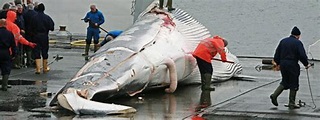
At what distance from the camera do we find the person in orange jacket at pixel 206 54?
54.2 ft

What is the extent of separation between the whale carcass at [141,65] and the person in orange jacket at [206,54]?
301mm

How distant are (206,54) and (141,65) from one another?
230 cm

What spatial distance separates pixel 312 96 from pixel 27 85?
19.9 feet

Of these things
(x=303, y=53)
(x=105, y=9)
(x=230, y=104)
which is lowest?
(x=230, y=104)

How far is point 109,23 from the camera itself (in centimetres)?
3781

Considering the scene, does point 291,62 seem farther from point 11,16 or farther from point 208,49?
point 11,16

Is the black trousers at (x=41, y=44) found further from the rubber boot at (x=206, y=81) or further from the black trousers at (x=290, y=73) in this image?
the black trousers at (x=290, y=73)

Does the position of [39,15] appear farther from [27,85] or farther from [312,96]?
[312,96]

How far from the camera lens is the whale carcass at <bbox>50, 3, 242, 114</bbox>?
43.0 ft

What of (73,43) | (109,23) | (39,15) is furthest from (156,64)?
(109,23)

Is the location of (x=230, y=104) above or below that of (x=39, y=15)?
below

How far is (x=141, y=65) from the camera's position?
14.7m

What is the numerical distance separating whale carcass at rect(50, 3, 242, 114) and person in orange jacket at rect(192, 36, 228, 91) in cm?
30

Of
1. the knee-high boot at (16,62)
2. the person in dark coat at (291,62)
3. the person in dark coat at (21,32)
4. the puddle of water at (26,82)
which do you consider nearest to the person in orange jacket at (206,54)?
the person in dark coat at (291,62)
